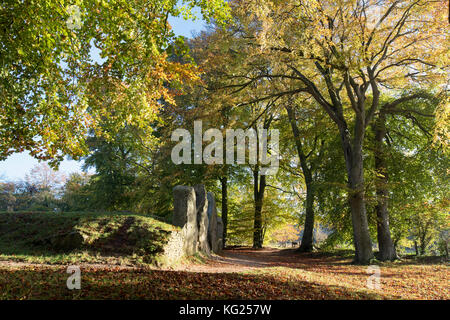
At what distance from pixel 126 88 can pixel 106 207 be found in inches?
587

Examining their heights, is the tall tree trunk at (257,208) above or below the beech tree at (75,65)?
below

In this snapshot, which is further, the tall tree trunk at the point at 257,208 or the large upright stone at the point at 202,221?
the tall tree trunk at the point at 257,208

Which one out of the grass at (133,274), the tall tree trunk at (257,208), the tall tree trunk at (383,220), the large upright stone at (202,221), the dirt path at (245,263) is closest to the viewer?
the grass at (133,274)

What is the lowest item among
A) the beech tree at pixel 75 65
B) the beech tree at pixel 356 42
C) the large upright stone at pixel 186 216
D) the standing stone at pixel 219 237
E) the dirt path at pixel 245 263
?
the dirt path at pixel 245 263

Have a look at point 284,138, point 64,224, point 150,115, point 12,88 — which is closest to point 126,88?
point 150,115

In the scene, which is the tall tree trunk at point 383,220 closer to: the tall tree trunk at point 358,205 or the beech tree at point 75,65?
the tall tree trunk at point 358,205

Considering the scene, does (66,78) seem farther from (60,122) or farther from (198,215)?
(198,215)

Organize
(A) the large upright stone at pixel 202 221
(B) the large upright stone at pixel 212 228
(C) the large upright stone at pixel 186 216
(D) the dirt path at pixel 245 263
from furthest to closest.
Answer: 1. (B) the large upright stone at pixel 212 228
2. (A) the large upright stone at pixel 202 221
3. (C) the large upright stone at pixel 186 216
4. (D) the dirt path at pixel 245 263

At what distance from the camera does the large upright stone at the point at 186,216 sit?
10266 mm

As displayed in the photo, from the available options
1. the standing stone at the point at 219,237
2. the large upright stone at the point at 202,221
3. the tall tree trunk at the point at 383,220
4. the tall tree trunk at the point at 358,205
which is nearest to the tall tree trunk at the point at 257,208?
the standing stone at the point at 219,237

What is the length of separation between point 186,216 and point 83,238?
332 cm

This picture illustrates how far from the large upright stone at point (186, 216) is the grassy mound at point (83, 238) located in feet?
2.12

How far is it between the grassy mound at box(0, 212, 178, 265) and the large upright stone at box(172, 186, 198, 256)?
65 centimetres

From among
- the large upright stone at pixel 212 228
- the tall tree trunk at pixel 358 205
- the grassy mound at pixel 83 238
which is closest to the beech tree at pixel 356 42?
the tall tree trunk at pixel 358 205
